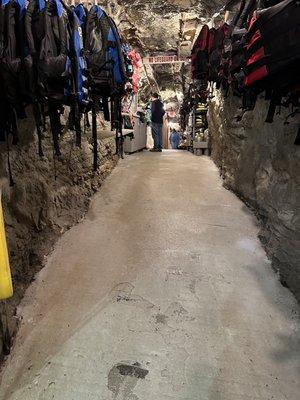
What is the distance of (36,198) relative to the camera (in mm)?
3217

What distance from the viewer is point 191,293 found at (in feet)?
9.63

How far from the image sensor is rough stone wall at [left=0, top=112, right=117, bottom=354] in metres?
2.79

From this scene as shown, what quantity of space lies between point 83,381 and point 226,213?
9.00 ft

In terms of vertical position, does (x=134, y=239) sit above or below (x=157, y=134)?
below

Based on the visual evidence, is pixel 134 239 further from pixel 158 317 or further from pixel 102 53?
pixel 102 53

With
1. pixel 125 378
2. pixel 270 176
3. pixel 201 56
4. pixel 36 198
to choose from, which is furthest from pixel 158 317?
pixel 201 56

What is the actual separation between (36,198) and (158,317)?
1.73 meters

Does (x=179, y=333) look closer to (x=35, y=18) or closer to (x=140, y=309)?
(x=140, y=309)

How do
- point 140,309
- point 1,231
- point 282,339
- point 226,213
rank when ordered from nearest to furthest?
point 1,231
point 282,339
point 140,309
point 226,213

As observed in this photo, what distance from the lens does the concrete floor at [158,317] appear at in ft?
7.27

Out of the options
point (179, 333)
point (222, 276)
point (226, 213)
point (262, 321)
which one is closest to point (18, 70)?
point (179, 333)

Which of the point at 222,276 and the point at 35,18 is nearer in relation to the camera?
the point at 35,18

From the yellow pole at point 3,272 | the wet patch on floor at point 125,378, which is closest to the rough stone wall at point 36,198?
the yellow pole at point 3,272

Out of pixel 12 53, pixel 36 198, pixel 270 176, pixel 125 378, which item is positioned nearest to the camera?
pixel 12 53
